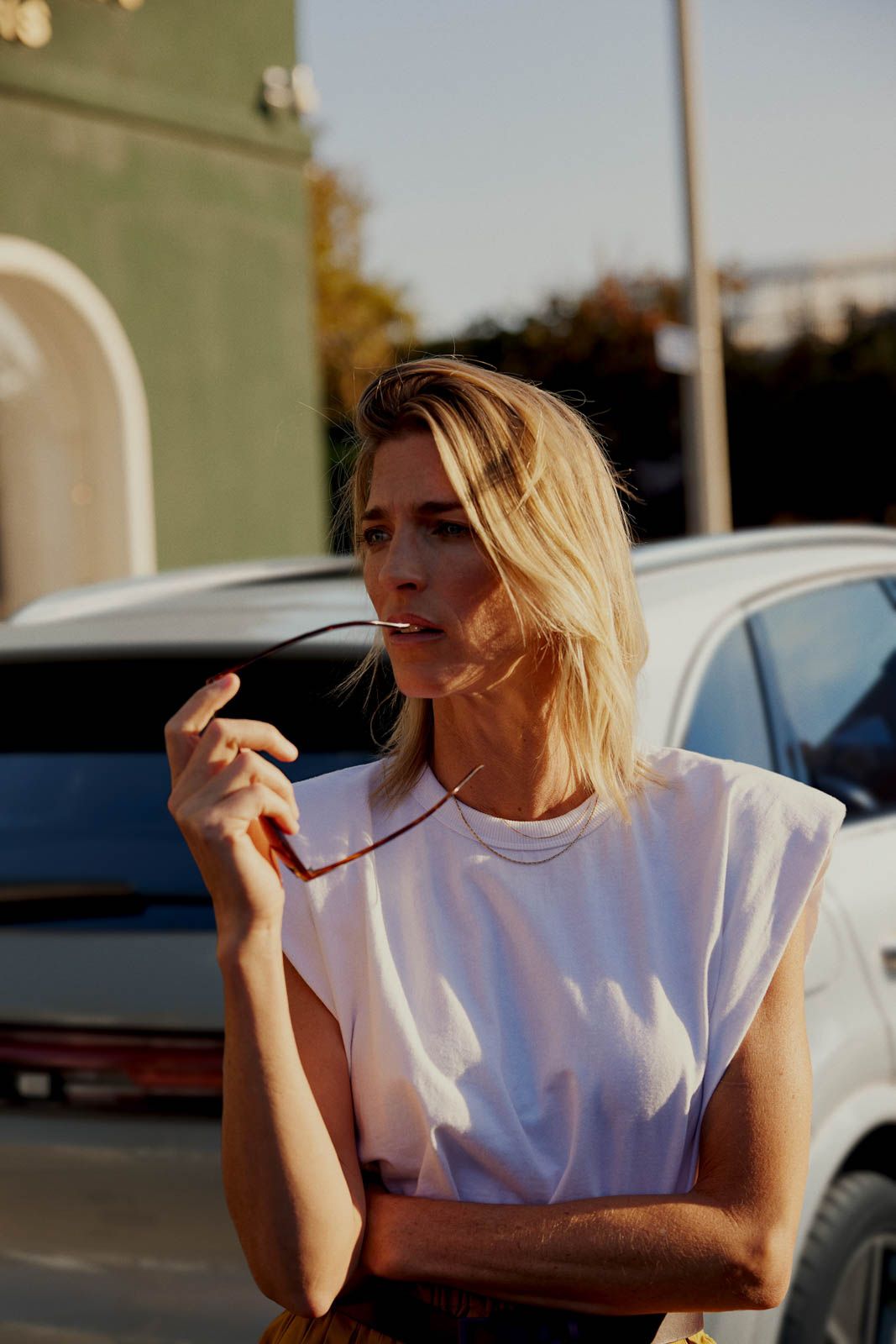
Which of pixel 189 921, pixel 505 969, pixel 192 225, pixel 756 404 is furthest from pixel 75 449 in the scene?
pixel 756 404

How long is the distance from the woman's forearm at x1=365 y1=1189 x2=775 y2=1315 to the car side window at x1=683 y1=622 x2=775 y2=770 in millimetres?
971

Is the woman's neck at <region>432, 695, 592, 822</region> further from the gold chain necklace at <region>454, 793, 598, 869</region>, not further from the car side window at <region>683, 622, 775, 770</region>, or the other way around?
the car side window at <region>683, 622, 775, 770</region>

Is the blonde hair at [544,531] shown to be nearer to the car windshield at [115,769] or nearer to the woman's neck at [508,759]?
the woman's neck at [508,759]

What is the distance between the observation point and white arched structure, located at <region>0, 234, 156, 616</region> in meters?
9.84

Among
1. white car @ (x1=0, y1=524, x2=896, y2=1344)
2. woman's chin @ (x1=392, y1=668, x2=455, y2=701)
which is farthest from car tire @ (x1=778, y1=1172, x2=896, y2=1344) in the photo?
woman's chin @ (x1=392, y1=668, x2=455, y2=701)

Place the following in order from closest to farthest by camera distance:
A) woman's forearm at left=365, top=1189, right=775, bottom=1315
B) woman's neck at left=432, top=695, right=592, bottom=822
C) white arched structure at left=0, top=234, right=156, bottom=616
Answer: woman's forearm at left=365, top=1189, right=775, bottom=1315 < woman's neck at left=432, top=695, right=592, bottom=822 < white arched structure at left=0, top=234, right=156, bottom=616

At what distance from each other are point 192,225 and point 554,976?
9.54 metres

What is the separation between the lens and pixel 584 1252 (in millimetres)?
1555

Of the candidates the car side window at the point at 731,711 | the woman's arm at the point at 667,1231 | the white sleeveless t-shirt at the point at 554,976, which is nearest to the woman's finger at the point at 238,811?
the white sleeveless t-shirt at the point at 554,976

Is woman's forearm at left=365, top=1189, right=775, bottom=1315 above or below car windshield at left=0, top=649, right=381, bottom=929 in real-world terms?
below

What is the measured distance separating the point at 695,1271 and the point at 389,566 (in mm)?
795

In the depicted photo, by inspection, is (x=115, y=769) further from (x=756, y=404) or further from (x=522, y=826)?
(x=756, y=404)

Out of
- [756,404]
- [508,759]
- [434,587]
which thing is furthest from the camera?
[756,404]

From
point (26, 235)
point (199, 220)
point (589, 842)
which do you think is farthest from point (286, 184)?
point (589, 842)
